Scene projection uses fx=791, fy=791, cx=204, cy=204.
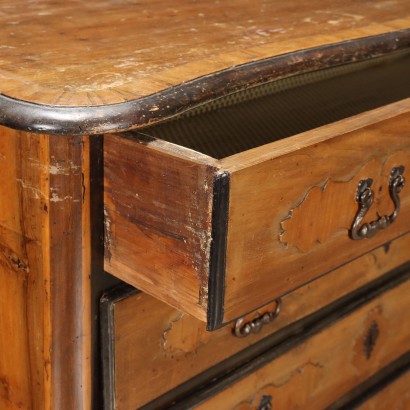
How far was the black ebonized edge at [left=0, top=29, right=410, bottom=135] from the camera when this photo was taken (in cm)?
57

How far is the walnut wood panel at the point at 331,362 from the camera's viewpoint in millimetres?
900

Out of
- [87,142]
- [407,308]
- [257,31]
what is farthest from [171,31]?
[407,308]

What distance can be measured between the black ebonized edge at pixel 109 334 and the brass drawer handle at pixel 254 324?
0.51ft

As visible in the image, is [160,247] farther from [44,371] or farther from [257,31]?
[257,31]

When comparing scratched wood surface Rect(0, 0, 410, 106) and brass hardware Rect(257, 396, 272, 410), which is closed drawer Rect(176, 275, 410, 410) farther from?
scratched wood surface Rect(0, 0, 410, 106)

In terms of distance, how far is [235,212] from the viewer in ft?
1.98

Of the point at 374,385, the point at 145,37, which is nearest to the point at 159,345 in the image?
the point at 145,37

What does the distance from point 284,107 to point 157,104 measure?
1.39 feet

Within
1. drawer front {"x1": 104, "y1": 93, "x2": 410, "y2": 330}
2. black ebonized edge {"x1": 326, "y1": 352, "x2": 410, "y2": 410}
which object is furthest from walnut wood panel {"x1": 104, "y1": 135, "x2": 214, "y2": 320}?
black ebonized edge {"x1": 326, "y1": 352, "x2": 410, "y2": 410}

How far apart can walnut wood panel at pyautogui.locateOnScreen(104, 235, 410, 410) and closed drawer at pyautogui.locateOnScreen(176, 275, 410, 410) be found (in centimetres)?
4

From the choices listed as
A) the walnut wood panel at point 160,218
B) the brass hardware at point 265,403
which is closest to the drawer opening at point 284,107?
the walnut wood panel at point 160,218

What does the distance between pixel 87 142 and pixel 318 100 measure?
0.48 metres

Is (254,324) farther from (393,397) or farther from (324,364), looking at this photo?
(393,397)

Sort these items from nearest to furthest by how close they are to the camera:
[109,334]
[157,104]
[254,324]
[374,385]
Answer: [157,104] → [109,334] → [254,324] → [374,385]
